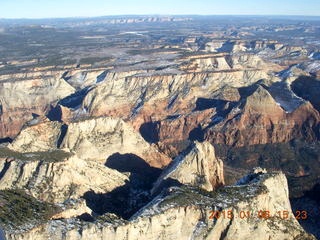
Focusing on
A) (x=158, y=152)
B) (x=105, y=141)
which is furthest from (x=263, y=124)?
(x=105, y=141)

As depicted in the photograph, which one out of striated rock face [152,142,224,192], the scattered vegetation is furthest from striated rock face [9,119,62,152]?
the scattered vegetation

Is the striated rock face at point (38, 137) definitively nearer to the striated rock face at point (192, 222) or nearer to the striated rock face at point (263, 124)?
the striated rock face at point (192, 222)

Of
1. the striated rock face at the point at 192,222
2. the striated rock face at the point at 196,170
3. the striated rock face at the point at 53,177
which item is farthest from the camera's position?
the striated rock face at the point at 196,170

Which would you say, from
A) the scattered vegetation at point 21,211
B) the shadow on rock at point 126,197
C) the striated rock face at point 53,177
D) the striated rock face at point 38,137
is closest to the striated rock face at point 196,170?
the shadow on rock at point 126,197

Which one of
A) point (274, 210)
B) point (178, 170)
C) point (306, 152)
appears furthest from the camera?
point (306, 152)

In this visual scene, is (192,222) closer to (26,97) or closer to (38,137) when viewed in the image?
(38,137)

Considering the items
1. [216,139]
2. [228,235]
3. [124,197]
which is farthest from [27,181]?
[216,139]

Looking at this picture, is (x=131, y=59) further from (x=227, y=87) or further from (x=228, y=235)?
(x=228, y=235)

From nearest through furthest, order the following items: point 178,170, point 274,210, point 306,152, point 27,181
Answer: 1. point 274,210
2. point 27,181
3. point 178,170
4. point 306,152
